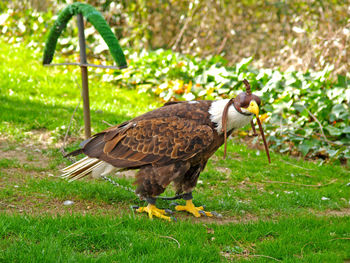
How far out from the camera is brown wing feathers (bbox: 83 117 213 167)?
436cm

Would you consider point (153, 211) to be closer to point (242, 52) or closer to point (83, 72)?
point (83, 72)

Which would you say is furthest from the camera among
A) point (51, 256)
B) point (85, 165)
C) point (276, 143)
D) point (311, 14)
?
point (311, 14)

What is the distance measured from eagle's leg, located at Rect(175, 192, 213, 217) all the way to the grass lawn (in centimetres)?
8

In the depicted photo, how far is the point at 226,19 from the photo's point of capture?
1198 cm

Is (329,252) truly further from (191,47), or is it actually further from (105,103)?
(191,47)

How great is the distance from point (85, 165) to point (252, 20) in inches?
343

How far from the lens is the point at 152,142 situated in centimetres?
454

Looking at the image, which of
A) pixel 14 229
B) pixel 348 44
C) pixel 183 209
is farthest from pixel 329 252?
pixel 348 44

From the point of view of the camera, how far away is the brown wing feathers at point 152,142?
14.3 feet

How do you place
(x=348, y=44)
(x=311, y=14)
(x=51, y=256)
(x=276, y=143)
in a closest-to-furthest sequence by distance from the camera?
(x=51, y=256) → (x=276, y=143) → (x=348, y=44) → (x=311, y=14)

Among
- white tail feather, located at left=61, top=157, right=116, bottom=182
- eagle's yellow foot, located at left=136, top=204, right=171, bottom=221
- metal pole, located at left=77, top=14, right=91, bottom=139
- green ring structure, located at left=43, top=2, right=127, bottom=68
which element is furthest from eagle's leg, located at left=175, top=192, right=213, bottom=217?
metal pole, located at left=77, top=14, right=91, bottom=139

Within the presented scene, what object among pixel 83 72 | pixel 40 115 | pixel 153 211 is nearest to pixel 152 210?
pixel 153 211

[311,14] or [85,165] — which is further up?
[311,14]

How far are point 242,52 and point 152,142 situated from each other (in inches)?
320
